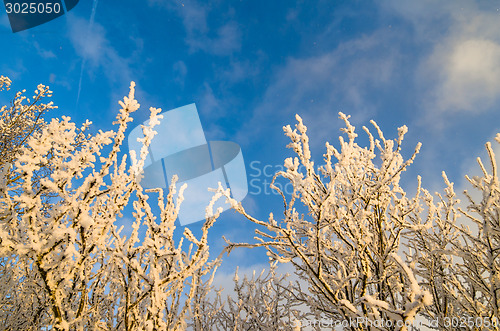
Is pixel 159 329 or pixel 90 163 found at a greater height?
pixel 90 163

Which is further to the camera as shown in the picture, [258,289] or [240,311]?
[258,289]

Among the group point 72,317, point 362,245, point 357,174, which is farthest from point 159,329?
point 357,174

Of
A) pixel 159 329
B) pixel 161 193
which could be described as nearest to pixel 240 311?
pixel 159 329

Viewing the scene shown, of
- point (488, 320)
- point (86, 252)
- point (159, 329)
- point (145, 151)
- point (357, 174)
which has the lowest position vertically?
point (159, 329)

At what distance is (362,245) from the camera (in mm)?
2646

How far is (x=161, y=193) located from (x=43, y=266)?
98 cm

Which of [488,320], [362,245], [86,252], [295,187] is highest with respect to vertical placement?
[295,187]

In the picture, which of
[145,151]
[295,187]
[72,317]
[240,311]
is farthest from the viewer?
[240,311]

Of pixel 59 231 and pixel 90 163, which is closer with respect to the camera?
pixel 59 231

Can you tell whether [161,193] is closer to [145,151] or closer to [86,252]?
[145,151]

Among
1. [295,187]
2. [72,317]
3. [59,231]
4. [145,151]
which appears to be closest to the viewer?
[59,231]

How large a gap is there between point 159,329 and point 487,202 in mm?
3667

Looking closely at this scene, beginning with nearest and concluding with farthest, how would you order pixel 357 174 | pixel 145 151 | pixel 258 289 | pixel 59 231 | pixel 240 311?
pixel 59 231 < pixel 145 151 < pixel 357 174 < pixel 240 311 < pixel 258 289

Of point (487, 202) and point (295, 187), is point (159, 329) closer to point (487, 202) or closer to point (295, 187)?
point (295, 187)
